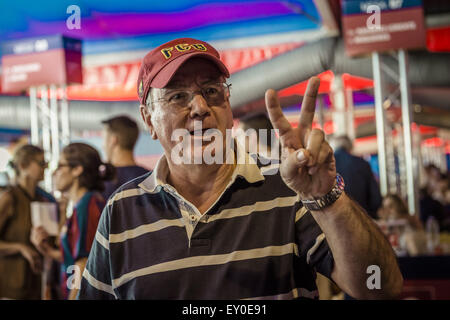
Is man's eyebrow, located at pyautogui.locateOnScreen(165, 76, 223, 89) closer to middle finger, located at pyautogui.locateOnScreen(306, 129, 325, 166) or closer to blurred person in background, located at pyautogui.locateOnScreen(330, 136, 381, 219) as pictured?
middle finger, located at pyautogui.locateOnScreen(306, 129, 325, 166)

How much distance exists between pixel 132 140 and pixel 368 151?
34.6 feet

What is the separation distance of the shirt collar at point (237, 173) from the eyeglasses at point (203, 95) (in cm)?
14

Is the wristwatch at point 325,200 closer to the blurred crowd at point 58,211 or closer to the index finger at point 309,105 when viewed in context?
the index finger at point 309,105

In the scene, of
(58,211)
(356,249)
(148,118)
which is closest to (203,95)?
(148,118)

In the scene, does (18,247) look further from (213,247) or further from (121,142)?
(213,247)

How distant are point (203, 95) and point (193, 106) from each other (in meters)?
0.04

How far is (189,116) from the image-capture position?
111 cm

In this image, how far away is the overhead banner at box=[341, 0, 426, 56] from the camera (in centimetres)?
381

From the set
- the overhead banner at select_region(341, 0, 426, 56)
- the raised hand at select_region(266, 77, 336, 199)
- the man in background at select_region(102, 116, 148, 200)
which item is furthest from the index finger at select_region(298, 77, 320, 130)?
the overhead banner at select_region(341, 0, 426, 56)

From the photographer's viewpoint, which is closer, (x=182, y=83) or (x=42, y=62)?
(x=182, y=83)

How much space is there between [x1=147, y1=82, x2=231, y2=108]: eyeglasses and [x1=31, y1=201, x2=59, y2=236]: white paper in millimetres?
1163

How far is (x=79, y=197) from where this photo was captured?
1.86 meters

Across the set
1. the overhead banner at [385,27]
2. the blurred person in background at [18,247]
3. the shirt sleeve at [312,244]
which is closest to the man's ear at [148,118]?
the shirt sleeve at [312,244]
